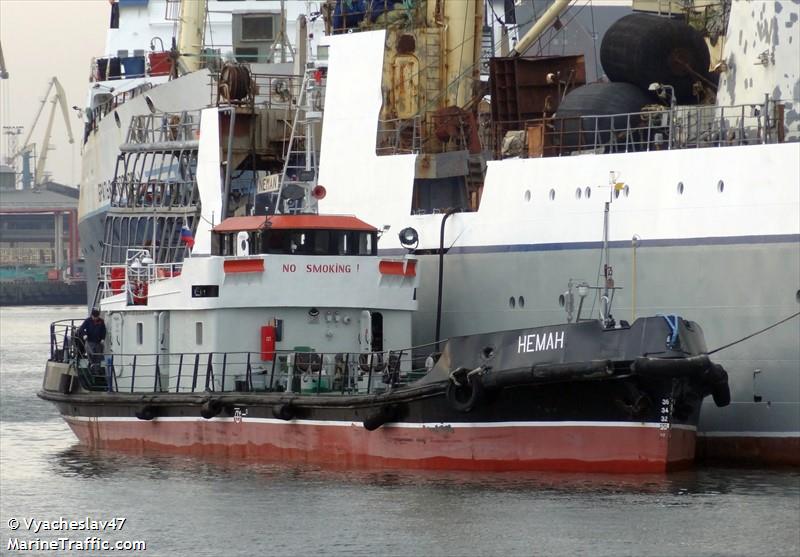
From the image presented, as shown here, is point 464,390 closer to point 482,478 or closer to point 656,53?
point 482,478

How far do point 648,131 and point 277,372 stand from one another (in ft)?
22.4

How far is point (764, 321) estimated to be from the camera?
24.8 meters

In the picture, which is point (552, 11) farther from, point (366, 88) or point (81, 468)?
point (81, 468)

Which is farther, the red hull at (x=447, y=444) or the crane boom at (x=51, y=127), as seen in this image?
the crane boom at (x=51, y=127)

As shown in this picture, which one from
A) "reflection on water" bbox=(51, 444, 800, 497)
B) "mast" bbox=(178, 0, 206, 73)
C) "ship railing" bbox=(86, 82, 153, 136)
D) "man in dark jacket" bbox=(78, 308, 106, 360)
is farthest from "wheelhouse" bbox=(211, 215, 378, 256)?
"ship railing" bbox=(86, 82, 153, 136)

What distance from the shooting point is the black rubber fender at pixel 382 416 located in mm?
24750

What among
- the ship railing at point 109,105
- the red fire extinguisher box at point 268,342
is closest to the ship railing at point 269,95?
the red fire extinguisher box at point 268,342

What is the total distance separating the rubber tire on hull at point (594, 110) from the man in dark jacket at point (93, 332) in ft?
27.7

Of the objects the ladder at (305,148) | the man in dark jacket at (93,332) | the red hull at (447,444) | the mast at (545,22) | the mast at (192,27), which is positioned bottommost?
the red hull at (447,444)

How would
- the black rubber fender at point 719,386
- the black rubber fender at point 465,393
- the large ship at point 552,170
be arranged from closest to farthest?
the black rubber fender at point 719,386
the black rubber fender at point 465,393
the large ship at point 552,170

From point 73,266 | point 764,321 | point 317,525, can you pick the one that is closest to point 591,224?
point 764,321

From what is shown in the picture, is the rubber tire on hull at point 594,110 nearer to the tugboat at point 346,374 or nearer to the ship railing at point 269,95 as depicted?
the tugboat at point 346,374

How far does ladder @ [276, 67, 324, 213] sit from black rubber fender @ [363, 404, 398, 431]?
539 cm

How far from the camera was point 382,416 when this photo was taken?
24766 millimetres
